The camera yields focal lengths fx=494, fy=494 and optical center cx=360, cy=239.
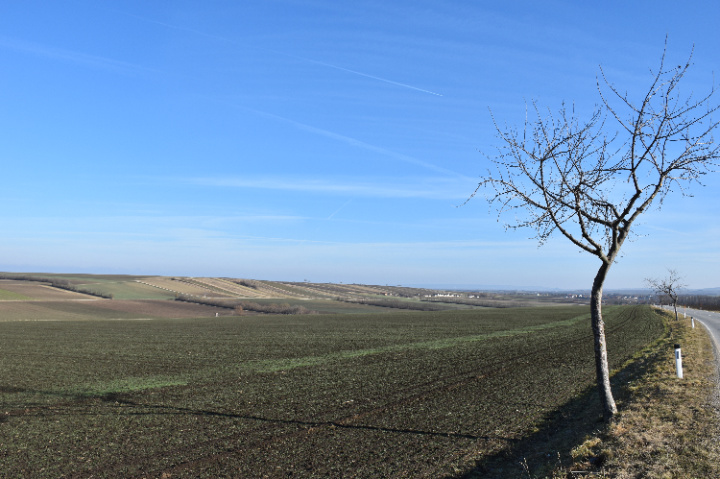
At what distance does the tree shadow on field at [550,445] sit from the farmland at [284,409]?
0.36 feet

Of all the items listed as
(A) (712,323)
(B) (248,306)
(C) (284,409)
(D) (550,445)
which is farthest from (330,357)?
(B) (248,306)

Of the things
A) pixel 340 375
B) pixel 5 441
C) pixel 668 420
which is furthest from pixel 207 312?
pixel 668 420

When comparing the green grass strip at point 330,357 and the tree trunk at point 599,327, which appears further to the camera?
the green grass strip at point 330,357

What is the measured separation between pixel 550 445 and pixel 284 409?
7.35 meters

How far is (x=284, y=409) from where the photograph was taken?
14.3m

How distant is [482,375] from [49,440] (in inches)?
568

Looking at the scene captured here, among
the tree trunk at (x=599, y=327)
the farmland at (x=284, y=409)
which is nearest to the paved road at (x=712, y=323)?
the farmland at (x=284, y=409)

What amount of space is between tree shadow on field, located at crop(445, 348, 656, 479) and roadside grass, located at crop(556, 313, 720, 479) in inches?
11.4

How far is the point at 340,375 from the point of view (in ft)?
66.4

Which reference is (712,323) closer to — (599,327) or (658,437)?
(658,437)

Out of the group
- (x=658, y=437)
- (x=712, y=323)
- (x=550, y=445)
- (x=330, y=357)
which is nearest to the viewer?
(x=658, y=437)

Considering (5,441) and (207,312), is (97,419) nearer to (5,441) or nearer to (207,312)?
(5,441)

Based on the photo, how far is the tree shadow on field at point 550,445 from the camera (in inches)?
348

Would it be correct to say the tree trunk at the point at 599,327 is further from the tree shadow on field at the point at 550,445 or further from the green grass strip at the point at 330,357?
the green grass strip at the point at 330,357
